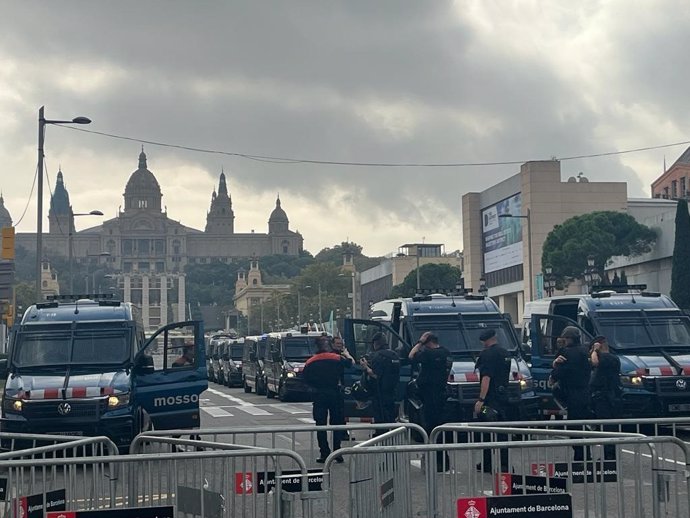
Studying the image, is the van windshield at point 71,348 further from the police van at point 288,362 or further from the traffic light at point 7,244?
the police van at point 288,362

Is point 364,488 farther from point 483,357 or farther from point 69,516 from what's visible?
point 483,357

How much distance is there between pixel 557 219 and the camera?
94.2 metres

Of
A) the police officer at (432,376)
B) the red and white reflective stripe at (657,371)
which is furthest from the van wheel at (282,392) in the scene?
the police officer at (432,376)

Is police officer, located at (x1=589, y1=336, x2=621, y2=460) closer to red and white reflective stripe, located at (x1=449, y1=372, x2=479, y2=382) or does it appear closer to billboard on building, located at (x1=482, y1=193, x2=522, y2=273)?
red and white reflective stripe, located at (x1=449, y1=372, x2=479, y2=382)

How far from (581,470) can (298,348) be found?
89.8 feet

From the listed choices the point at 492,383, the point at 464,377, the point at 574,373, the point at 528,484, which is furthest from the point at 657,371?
the point at 528,484

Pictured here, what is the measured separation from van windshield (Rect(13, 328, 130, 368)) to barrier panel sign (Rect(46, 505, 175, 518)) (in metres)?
12.3

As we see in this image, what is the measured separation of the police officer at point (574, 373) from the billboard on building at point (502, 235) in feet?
262

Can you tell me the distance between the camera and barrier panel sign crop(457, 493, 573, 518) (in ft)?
22.1

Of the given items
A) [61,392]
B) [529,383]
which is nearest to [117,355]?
[61,392]

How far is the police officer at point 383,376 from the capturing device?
17391mm

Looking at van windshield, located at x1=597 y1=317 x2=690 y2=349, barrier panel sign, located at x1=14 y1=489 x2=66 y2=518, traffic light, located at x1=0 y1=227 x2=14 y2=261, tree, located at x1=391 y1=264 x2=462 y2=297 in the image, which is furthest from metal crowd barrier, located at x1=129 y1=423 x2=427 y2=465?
tree, located at x1=391 y1=264 x2=462 y2=297

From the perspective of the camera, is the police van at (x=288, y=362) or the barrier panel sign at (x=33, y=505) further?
the police van at (x=288, y=362)

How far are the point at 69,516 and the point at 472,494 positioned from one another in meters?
2.47
